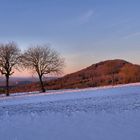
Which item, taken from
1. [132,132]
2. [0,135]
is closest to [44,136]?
[0,135]

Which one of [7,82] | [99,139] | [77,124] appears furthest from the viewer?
[7,82]

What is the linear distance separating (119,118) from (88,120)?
116 cm

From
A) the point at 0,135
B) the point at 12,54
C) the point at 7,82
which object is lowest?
the point at 0,135

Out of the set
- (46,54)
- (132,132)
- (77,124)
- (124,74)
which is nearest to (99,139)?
(132,132)

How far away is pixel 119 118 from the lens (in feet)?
41.9

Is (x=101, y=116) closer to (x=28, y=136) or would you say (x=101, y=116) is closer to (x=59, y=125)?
(x=59, y=125)

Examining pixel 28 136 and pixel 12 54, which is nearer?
pixel 28 136

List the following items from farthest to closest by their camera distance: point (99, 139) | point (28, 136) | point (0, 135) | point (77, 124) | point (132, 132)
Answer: point (77, 124) < point (0, 135) < point (28, 136) < point (132, 132) < point (99, 139)

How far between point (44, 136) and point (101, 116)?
4.21 m

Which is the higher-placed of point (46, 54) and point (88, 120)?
point (46, 54)

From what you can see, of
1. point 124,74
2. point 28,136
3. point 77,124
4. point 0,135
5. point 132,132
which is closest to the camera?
point 132,132

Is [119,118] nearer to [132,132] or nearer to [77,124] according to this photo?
[77,124]

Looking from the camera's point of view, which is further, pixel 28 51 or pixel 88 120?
pixel 28 51

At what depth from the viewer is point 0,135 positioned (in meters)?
11.0
